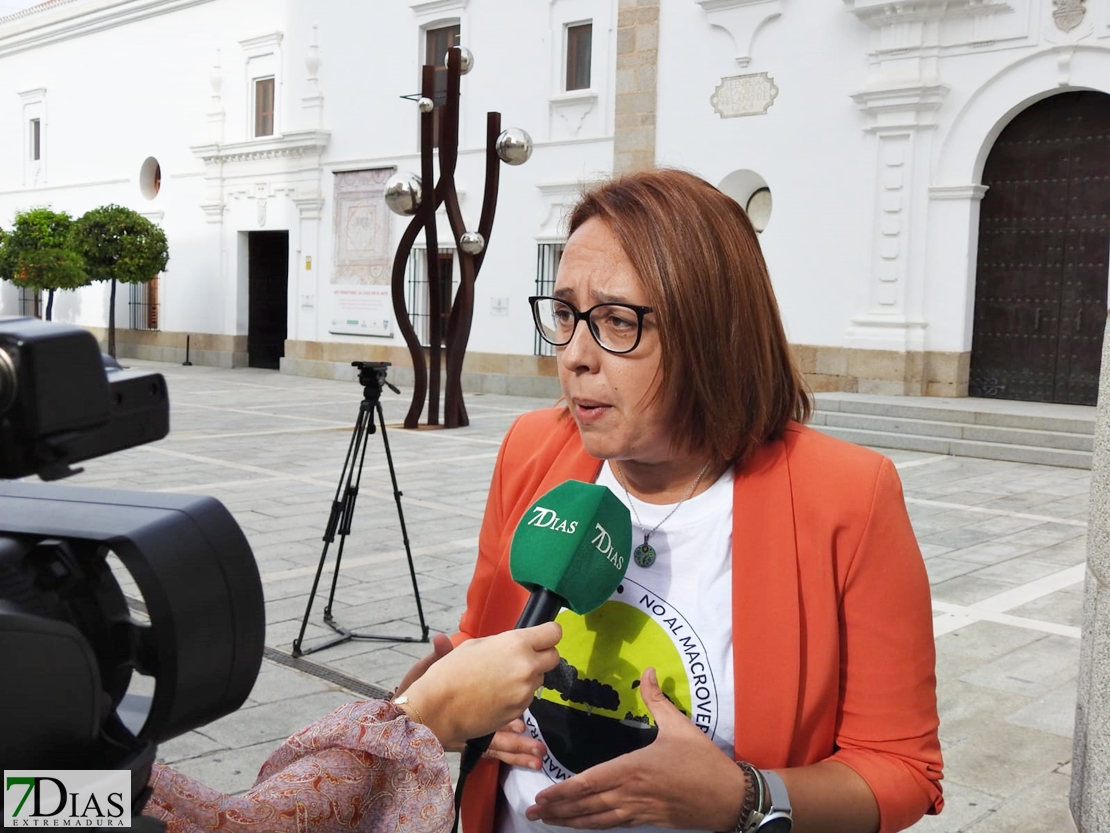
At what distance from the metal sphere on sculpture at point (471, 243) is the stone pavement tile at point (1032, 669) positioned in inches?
319

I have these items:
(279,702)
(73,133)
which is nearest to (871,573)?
(279,702)

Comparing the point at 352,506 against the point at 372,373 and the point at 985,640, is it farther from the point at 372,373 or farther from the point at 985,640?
the point at 985,640

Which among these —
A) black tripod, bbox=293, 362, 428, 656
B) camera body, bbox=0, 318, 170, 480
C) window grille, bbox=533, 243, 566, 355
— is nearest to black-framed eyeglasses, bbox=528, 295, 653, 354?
camera body, bbox=0, 318, 170, 480

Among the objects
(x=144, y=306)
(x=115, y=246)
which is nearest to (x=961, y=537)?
(x=115, y=246)

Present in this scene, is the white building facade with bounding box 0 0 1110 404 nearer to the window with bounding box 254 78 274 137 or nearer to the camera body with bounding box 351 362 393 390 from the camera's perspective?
the window with bounding box 254 78 274 137

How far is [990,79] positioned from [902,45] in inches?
43.3

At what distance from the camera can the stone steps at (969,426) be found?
10.9 metres

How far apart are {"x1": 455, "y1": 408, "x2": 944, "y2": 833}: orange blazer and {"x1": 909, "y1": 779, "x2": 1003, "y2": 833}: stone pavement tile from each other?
5.73 feet

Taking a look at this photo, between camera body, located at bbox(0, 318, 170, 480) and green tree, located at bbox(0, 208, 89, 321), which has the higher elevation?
green tree, located at bbox(0, 208, 89, 321)

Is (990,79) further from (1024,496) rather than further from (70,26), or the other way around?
(70,26)

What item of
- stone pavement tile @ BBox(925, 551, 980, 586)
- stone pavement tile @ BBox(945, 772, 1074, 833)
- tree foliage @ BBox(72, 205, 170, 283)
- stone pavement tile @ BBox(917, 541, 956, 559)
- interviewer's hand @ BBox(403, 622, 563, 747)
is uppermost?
tree foliage @ BBox(72, 205, 170, 283)

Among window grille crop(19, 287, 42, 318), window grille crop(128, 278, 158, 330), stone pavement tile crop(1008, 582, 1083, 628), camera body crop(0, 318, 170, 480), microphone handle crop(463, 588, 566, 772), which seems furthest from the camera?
window grille crop(19, 287, 42, 318)

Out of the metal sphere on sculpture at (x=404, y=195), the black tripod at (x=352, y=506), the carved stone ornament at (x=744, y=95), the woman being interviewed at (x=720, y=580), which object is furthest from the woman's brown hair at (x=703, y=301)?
the carved stone ornament at (x=744, y=95)

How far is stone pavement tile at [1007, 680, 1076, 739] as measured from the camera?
13.2ft
